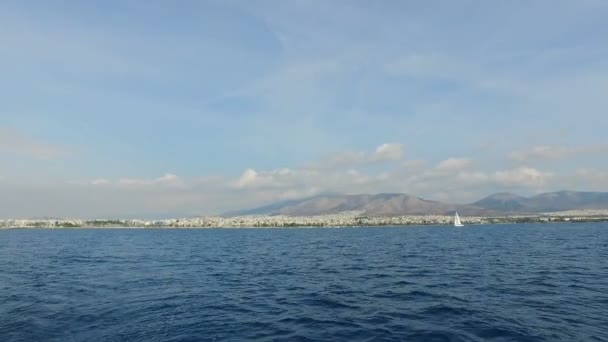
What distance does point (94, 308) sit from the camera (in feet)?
92.5

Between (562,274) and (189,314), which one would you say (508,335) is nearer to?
(189,314)

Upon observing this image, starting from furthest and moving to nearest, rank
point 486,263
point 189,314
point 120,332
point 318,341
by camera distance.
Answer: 1. point 486,263
2. point 189,314
3. point 120,332
4. point 318,341

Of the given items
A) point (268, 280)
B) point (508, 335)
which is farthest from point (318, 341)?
point (268, 280)

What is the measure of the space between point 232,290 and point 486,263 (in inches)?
1310

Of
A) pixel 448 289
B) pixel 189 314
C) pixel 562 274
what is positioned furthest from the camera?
pixel 562 274

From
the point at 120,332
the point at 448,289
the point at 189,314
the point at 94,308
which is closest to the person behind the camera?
the point at 120,332

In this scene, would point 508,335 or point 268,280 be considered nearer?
point 508,335

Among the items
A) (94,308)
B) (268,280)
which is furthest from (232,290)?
(94,308)

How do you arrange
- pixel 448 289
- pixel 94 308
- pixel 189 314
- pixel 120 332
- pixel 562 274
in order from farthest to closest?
pixel 562 274 < pixel 448 289 < pixel 94 308 < pixel 189 314 < pixel 120 332

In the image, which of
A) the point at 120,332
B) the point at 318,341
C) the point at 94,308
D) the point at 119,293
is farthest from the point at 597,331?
the point at 119,293

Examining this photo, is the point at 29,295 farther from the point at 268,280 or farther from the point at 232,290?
the point at 268,280

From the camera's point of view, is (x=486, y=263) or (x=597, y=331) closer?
(x=597, y=331)

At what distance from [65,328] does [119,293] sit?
11.1 meters

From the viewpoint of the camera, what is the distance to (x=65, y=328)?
23.2 m
